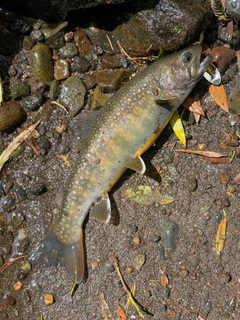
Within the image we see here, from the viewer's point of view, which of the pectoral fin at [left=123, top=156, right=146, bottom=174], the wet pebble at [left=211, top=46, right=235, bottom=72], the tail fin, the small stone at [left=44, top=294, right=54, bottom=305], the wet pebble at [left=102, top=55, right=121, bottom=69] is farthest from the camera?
the wet pebble at [left=102, top=55, right=121, bottom=69]

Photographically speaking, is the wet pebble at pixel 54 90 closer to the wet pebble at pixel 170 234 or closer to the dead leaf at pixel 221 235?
the wet pebble at pixel 170 234

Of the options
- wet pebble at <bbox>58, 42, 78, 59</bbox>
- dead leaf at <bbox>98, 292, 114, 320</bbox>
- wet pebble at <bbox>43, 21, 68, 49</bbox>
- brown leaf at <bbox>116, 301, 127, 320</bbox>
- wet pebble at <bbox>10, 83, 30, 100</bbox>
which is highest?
wet pebble at <bbox>43, 21, 68, 49</bbox>

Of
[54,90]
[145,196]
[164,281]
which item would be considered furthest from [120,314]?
[54,90]

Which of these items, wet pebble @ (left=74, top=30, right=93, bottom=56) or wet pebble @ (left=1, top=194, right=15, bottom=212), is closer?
wet pebble @ (left=1, top=194, right=15, bottom=212)

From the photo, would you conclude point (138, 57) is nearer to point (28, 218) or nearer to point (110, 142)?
point (110, 142)

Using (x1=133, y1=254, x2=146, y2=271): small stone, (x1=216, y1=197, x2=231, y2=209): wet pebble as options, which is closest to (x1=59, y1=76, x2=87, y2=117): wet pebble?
(x1=133, y1=254, x2=146, y2=271): small stone

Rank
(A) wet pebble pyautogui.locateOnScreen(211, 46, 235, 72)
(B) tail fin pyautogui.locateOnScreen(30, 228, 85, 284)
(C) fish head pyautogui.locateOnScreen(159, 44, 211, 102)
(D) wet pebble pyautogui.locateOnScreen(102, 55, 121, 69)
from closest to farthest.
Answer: (C) fish head pyautogui.locateOnScreen(159, 44, 211, 102), (B) tail fin pyautogui.locateOnScreen(30, 228, 85, 284), (A) wet pebble pyautogui.locateOnScreen(211, 46, 235, 72), (D) wet pebble pyautogui.locateOnScreen(102, 55, 121, 69)

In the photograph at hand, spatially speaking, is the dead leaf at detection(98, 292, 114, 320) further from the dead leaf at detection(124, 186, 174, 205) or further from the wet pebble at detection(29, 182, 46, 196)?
the wet pebble at detection(29, 182, 46, 196)

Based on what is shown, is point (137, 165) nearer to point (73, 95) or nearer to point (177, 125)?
point (177, 125)

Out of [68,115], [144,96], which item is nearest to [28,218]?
[68,115]
